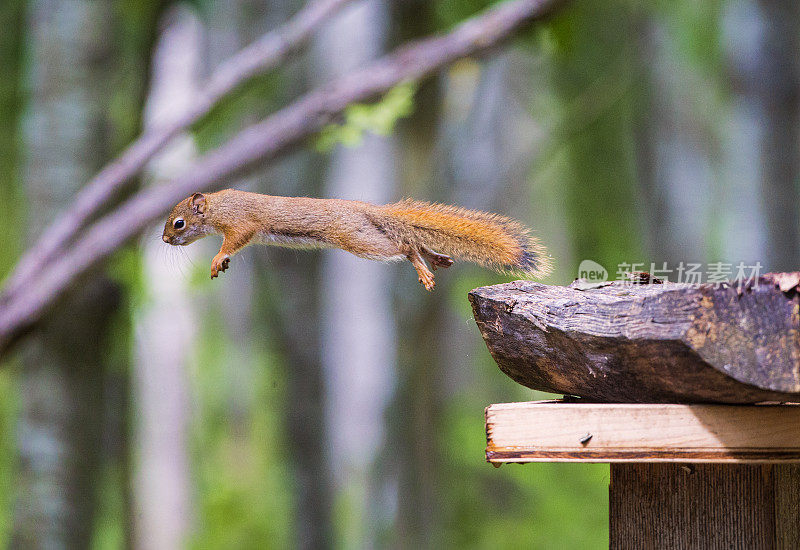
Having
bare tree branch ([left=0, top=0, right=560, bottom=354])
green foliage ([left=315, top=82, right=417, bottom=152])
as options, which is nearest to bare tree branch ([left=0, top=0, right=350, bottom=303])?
bare tree branch ([left=0, top=0, right=560, bottom=354])

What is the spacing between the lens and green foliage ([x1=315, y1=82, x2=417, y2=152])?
306 centimetres

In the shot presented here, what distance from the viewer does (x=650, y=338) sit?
1.32 metres

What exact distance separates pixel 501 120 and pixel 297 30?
655cm

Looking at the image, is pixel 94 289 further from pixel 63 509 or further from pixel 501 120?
pixel 501 120

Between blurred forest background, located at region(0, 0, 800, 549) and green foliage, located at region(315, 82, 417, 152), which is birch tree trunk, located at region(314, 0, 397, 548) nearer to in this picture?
blurred forest background, located at region(0, 0, 800, 549)

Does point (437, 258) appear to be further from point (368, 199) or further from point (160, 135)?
point (368, 199)

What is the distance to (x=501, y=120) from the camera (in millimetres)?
9938

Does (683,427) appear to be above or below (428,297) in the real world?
below

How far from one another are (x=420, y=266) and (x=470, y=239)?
3.3 inches

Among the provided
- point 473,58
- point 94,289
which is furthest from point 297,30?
point 94,289

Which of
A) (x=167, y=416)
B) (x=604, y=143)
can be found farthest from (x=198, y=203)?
(x=167, y=416)

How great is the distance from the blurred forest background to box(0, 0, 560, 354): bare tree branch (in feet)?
0.52

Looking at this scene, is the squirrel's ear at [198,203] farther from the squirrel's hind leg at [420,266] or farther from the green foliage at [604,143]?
the green foliage at [604,143]

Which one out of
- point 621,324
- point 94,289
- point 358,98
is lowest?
point 621,324
